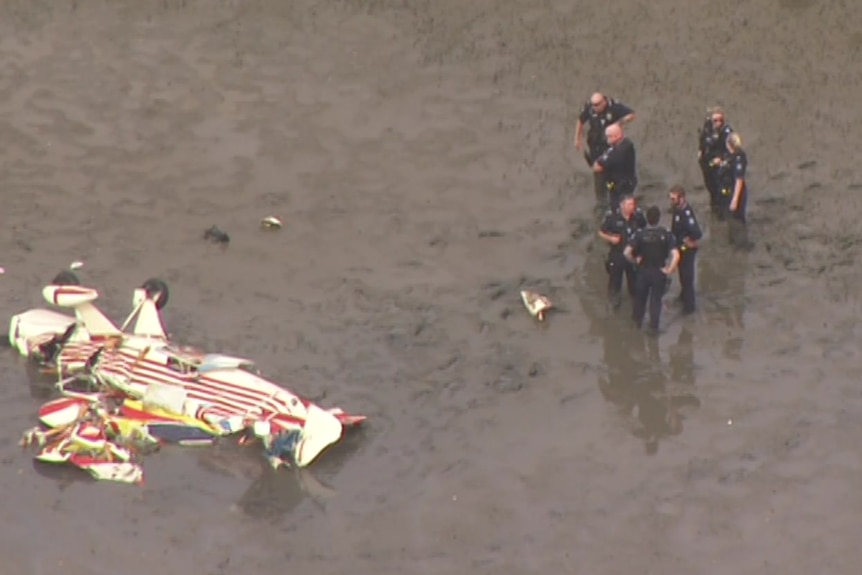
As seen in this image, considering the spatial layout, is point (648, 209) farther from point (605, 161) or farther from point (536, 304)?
point (605, 161)

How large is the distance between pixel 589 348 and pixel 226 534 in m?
4.75

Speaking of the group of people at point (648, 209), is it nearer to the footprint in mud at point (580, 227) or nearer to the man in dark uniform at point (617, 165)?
the man in dark uniform at point (617, 165)

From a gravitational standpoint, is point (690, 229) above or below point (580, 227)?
above

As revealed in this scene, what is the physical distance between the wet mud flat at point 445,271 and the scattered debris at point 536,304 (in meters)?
0.15

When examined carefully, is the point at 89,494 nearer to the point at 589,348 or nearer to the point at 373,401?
the point at 373,401

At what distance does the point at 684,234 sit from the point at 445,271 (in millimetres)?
2938

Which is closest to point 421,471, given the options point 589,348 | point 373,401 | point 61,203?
point 373,401

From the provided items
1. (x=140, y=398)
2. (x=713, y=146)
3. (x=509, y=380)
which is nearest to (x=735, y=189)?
(x=713, y=146)

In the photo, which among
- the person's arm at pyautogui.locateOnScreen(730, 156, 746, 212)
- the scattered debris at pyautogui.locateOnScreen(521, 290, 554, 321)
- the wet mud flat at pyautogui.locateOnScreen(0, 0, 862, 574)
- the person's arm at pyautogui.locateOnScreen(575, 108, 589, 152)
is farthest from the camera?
the person's arm at pyautogui.locateOnScreen(575, 108, 589, 152)

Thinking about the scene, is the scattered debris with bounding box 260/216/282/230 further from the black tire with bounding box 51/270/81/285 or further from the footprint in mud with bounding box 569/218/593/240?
the footprint in mud with bounding box 569/218/593/240

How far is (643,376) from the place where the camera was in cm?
1798

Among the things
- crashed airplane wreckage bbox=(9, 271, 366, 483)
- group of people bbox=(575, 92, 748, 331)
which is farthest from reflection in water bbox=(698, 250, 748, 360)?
crashed airplane wreckage bbox=(9, 271, 366, 483)

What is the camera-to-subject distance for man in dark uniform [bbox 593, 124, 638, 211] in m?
20.2

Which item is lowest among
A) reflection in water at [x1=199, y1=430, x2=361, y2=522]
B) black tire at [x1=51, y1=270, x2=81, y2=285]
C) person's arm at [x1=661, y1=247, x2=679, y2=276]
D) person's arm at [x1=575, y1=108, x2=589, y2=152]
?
reflection in water at [x1=199, y1=430, x2=361, y2=522]
